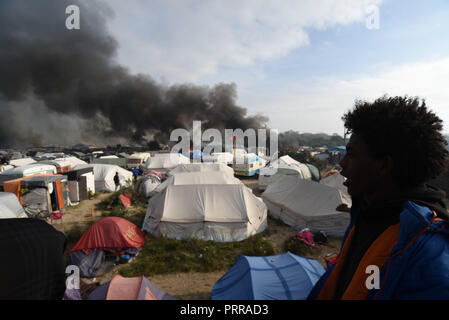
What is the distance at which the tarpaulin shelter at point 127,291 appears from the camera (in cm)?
408

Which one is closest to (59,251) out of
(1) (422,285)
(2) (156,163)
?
(1) (422,285)

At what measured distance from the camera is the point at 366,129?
133cm

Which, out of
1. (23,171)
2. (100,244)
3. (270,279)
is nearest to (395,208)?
(270,279)

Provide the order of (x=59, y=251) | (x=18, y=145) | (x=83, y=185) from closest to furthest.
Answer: (x=59, y=251), (x=83, y=185), (x=18, y=145)

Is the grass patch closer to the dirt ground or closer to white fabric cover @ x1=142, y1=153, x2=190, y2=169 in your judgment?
the dirt ground

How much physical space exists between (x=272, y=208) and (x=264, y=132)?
30.7 meters

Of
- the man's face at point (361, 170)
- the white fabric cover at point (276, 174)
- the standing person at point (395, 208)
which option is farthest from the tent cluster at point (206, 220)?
the man's face at point (361, 170)

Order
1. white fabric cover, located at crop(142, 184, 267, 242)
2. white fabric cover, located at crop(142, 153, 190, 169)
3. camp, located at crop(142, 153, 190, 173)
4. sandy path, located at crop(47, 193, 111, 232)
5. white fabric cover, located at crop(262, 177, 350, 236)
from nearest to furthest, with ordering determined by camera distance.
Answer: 1. white fabric cover, located at crop(142, 184, 267, 242)
2. white fabric cover, located at crop(262, 177, 350, 236)
3. sandy path, located at crop(47, 193, 111, 232)
4. camp, located at crop(142, 153, 190, 173)
5. white fabric cover, located at crop(142, 153, 190, 169)

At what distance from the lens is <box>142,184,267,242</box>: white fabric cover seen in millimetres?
8797

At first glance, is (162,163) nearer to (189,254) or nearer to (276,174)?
(276,174)

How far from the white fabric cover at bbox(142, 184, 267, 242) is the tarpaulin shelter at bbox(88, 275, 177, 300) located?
4.30m

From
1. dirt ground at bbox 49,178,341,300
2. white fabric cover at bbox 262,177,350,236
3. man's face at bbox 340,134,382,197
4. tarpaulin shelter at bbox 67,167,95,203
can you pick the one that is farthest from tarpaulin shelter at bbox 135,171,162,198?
man's face at bbox 340,134,382,197
